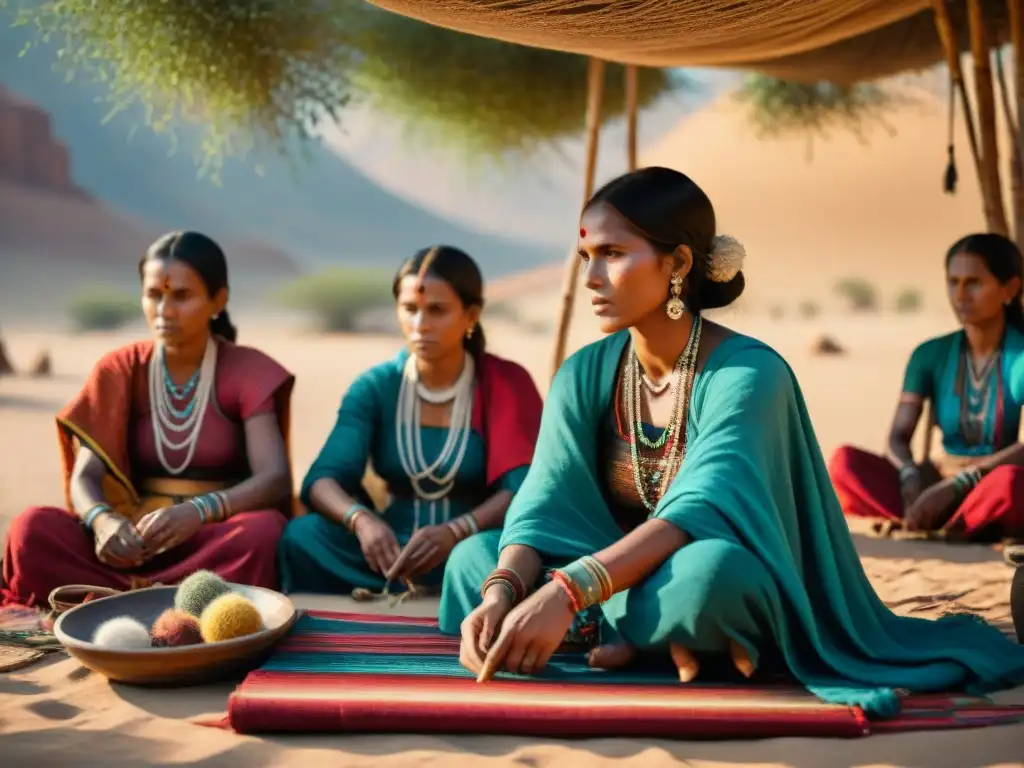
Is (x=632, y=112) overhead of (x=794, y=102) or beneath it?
beneath

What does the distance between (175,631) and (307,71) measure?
6.14 meters

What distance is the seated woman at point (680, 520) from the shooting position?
340 centimetres

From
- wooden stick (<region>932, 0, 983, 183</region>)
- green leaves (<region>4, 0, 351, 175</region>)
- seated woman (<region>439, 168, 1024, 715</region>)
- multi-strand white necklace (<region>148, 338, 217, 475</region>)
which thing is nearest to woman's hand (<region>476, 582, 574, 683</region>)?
seated woman (<region>439, 168, 1024, 715</region>)

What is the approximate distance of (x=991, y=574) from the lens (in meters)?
5.14

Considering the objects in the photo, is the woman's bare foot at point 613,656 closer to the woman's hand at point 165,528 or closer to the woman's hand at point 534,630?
the woman's hand at point 534,630

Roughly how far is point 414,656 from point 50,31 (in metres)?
5.01

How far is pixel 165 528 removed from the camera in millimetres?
4531

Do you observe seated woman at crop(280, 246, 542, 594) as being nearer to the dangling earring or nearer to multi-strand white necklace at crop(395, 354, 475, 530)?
multi-strand white necklace at crop(395, 354, 475, 530)

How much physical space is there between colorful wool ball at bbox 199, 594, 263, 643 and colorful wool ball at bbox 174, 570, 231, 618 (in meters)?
0.18

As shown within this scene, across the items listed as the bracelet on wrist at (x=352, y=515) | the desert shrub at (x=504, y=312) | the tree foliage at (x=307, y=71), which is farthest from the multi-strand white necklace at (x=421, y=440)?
the desert shrub at (x=504, y=312)

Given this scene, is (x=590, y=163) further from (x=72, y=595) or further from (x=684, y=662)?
(x=684, y=662)

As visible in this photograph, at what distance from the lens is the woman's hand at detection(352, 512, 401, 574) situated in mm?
4699

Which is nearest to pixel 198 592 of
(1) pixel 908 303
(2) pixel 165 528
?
(2) pixel 165 528

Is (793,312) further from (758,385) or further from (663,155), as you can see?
(758,385)
